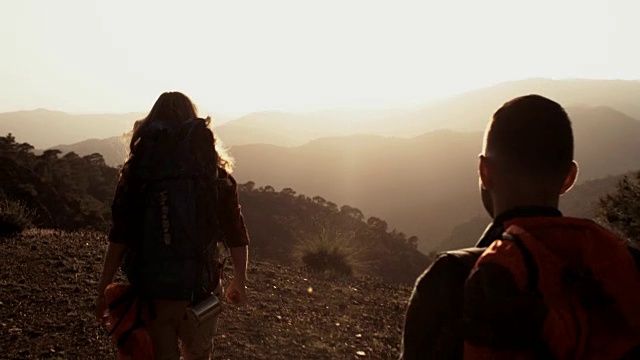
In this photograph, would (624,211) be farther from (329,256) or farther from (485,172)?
(485,172)

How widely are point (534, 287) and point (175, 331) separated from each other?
2042 mm

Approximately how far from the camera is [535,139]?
4.75 ft

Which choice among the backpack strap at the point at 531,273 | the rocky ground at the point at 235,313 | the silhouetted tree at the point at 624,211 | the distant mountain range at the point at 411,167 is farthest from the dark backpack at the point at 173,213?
the distant mountain range at the point at 411,167

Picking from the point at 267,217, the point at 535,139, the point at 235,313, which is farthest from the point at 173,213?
the point at 267,217

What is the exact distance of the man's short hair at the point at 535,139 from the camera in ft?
4.75

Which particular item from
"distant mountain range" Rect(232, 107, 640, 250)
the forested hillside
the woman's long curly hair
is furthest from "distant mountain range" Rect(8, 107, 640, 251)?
the woman's long curly hair

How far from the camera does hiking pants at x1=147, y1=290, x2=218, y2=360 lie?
2816 millimetres

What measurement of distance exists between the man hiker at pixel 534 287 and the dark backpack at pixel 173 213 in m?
1.52

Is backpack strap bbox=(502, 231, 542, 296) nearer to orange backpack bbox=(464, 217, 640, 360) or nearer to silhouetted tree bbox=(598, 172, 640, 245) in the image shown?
orange backpack bbox=(464, 217, 640, 360)

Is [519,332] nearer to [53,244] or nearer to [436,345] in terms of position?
[436,345]

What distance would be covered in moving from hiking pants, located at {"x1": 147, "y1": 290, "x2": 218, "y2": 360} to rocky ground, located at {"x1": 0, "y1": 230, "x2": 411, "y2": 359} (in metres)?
2.50

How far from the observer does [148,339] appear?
8.99 ft

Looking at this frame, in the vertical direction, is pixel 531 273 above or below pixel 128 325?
above

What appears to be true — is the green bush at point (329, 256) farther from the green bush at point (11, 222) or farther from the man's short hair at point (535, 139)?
the man's short hair at point (535, 139)
